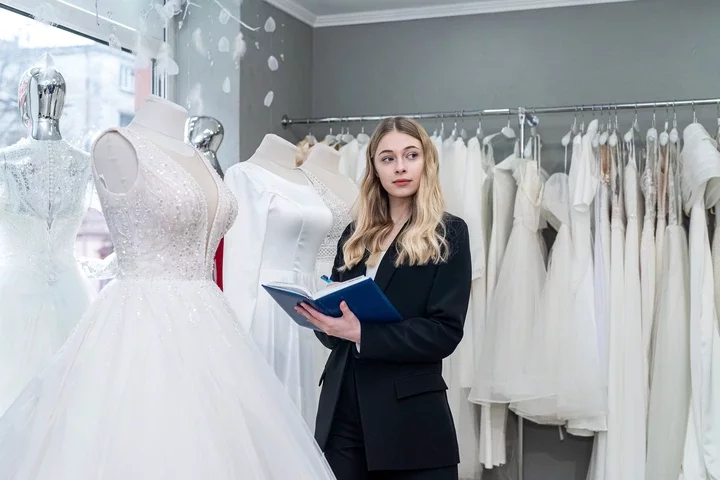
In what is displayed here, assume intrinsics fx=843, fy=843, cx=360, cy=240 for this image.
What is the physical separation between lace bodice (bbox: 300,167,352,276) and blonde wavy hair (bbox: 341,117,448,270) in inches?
32.7

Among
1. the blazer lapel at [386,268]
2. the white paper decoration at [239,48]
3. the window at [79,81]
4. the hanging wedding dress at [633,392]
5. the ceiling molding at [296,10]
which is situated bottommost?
the hanging wedding dress at [633,392]

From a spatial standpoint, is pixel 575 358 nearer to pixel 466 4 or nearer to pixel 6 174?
pixel 466 4

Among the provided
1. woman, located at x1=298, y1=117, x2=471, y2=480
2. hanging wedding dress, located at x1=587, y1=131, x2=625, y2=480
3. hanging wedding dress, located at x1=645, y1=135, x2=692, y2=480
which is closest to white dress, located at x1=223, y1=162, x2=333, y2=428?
woman, located at x1=298, y1=117, x2=471, y2=480

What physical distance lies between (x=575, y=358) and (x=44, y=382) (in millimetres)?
2181

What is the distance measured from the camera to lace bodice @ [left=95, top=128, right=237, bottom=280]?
180 cm

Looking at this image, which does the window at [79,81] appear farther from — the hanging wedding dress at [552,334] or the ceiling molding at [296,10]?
the hanging wedding dress at [552,334]

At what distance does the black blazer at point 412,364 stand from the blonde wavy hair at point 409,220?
32mm

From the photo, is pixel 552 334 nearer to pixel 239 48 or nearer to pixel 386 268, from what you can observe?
pixel 386 268

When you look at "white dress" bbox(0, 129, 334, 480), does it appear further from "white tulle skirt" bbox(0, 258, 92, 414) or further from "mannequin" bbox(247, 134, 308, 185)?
"mannequin" bbox(247, 134, 308, 185)

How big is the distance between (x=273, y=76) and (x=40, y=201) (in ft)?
6.34

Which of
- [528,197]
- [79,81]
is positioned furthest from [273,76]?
[528,197]

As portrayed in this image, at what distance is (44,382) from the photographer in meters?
1.65

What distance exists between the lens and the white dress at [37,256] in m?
2.12

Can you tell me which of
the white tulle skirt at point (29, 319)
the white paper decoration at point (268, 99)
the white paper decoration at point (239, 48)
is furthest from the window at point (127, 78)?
the white tulle skirt at point (29, 319)
